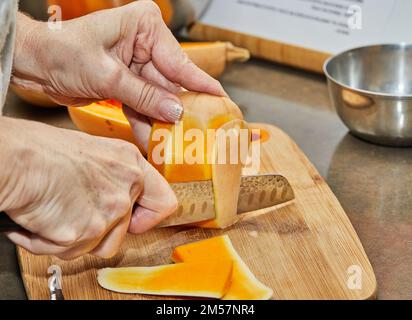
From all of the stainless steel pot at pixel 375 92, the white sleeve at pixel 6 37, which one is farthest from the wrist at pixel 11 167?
the stainless steel pot at pixel 375 92

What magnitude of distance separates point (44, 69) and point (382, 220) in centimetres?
62

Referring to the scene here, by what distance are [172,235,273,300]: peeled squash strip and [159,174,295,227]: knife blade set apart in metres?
0.05

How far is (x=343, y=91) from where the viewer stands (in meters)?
1.46

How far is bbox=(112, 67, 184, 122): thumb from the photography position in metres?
1.21

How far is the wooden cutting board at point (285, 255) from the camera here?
3.68ft

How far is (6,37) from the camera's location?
120cm

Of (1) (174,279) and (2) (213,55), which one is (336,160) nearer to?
(2) (213,55)

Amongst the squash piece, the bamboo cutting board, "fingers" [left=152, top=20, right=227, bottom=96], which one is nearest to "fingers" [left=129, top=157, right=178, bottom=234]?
"fingers" [left=152, top=20, right=227, bottom=96]

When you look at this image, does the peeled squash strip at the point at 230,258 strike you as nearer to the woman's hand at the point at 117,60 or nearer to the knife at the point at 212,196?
the knife at the point at 212,196

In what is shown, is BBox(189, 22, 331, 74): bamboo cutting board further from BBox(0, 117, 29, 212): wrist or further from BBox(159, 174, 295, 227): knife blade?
BBox(0, 117, 29, 212): wrist

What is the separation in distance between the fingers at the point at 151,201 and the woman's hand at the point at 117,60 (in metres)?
0.18

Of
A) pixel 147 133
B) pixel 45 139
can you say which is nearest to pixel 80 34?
pixel 147 133

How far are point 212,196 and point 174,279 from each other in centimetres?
18
